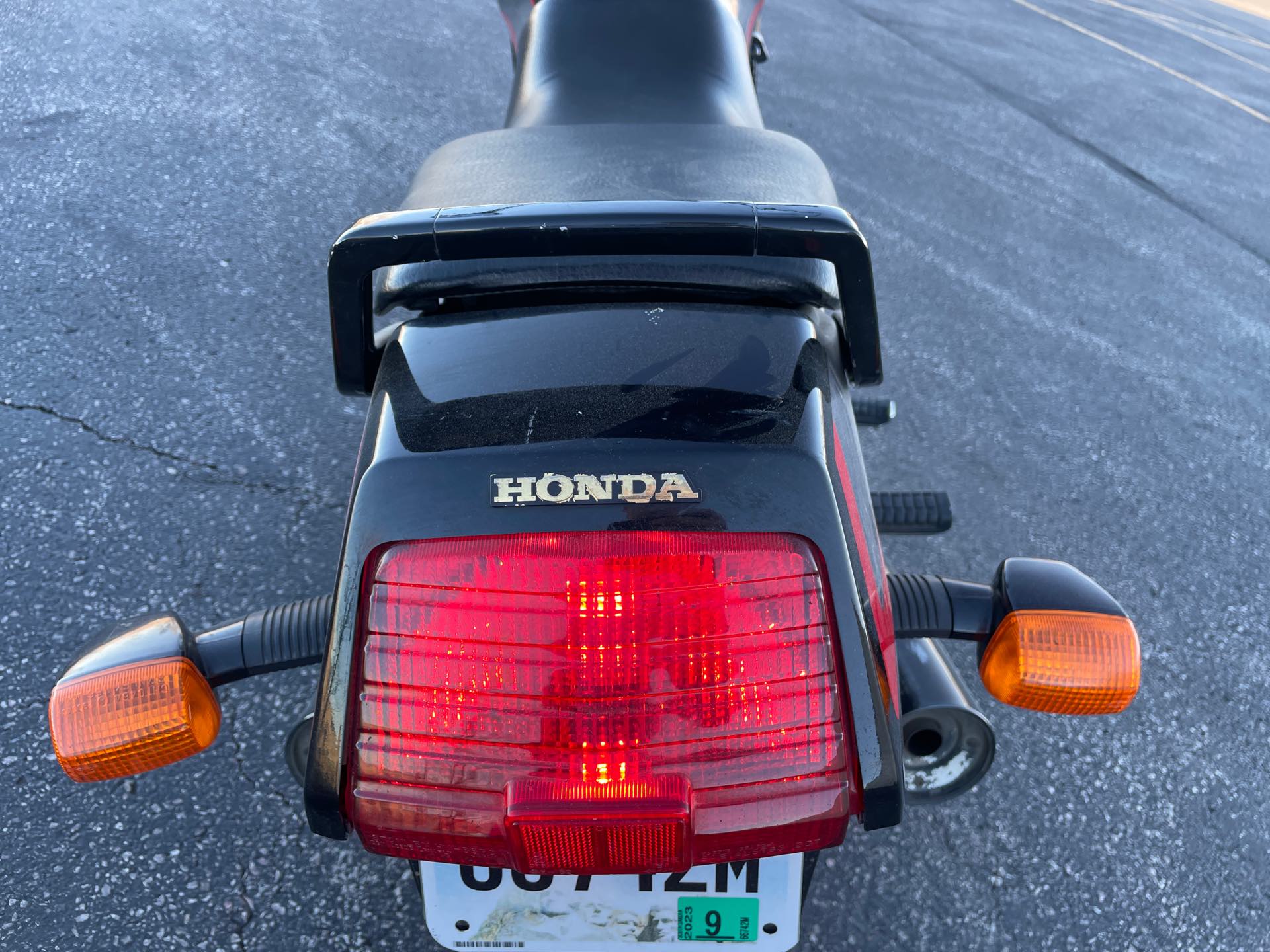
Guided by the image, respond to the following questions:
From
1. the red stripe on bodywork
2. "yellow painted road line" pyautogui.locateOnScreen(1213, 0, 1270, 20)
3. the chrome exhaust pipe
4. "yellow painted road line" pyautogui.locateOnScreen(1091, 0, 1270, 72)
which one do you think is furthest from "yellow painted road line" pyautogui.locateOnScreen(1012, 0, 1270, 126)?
the red stripe on bodywork

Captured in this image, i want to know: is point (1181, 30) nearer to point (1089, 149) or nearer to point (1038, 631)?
point (1089, 149)

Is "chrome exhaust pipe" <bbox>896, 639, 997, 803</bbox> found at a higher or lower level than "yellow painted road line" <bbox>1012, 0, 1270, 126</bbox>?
lower

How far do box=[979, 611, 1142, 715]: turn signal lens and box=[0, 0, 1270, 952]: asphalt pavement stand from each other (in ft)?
2.93

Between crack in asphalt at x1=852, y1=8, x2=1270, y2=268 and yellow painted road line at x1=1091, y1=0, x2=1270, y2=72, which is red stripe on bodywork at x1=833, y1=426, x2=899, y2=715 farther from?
yellow painted road line at x1=1091, y1=0, x2=1270, y2=72

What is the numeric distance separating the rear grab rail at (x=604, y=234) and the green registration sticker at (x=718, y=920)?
915mm

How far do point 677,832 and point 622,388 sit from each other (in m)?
0.55

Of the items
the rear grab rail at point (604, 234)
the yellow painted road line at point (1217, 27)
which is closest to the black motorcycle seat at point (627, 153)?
the rear grab rail at point (604, 234)

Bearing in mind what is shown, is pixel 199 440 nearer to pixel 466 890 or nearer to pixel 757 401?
pixel 466 890

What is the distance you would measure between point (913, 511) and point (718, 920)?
0.99m

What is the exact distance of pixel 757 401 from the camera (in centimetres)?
121

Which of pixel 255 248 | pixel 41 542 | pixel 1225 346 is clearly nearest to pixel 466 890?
pixel 41 542

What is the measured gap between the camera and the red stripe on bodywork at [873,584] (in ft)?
3.85

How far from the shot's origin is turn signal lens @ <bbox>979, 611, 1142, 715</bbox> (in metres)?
1.29

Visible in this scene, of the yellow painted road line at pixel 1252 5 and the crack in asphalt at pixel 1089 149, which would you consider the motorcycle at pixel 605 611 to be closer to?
the crack in asphalt at pixel 1089 149
